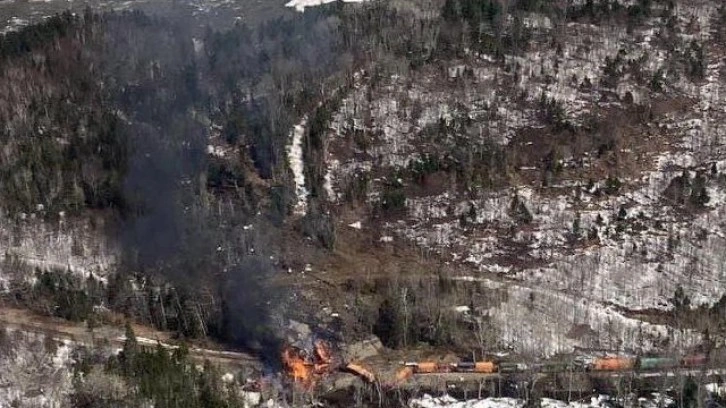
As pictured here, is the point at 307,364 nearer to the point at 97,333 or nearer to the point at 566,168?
the point at 97,333

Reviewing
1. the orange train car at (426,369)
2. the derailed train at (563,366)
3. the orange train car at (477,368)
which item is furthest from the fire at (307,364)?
the orange train car at (477,368)

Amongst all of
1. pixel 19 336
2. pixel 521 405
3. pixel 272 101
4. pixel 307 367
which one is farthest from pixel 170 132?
pixel 521 405

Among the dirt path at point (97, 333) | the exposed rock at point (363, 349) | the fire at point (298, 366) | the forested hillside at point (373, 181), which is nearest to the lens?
the fire at point (298, 366)

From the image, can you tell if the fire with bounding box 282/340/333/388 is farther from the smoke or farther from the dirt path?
the dirt path

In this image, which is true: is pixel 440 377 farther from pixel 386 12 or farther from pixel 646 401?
pixel 386 12

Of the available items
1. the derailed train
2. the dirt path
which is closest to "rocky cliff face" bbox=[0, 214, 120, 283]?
the dirt path

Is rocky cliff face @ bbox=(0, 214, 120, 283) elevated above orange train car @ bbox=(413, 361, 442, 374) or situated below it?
A: above

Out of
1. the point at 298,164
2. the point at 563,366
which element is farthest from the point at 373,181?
the point at 563,366

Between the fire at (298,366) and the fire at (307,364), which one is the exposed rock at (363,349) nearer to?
the fire at (307,364)
